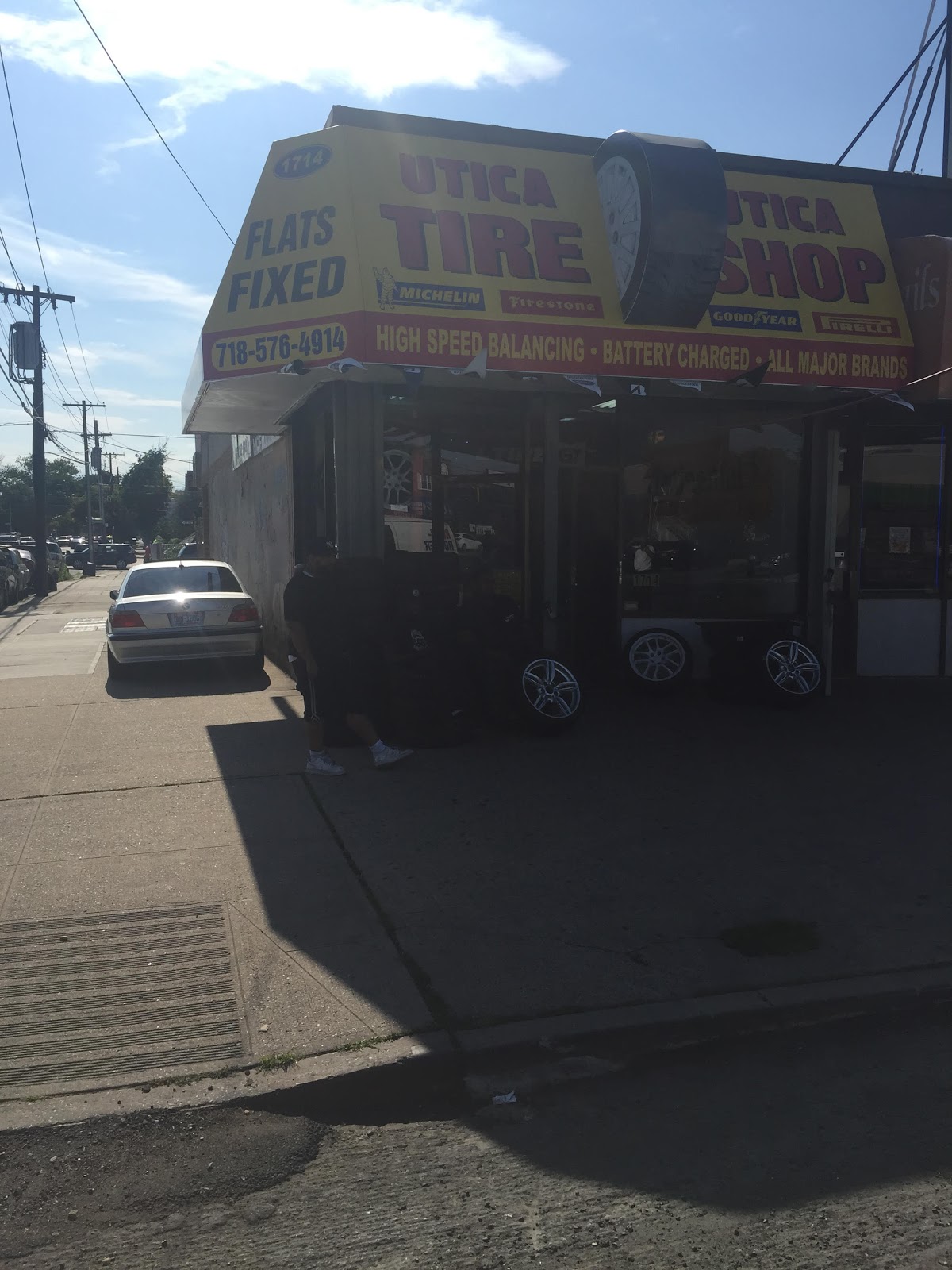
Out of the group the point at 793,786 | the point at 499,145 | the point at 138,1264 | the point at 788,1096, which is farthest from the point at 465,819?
the point at 499,145

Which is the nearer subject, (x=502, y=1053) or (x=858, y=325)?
(x=502, y=1053)

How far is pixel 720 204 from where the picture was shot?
27.4ft

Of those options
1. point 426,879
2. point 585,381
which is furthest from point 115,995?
point 585,381

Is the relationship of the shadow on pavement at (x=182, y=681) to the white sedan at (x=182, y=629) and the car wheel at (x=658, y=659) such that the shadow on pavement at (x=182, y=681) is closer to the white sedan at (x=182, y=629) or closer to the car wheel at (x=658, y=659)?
the white sedan at (x=182, y=629)

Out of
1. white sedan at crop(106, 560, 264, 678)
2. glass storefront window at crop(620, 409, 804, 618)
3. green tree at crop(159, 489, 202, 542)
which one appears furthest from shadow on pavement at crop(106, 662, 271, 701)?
green tree at crop(159, 489, 202, 542)

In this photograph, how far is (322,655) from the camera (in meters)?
7.52

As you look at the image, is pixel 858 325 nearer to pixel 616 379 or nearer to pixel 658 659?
pixel 616 379

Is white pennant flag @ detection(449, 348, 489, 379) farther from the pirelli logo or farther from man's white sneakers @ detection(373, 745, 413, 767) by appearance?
the pirelli logo

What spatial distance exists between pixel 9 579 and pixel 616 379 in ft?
88.8

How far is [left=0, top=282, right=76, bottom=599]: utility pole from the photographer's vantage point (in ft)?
120

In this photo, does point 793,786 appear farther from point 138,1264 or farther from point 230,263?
point 230,263

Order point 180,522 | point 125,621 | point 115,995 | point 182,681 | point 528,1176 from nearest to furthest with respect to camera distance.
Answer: point 528,1176 < point 115,995 < point 125,621 < point 182,681 < point 180,522

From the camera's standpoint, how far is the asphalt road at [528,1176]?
2.82 m

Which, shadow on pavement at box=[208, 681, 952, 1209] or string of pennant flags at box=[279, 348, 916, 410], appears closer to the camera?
shadow on pavement at box=[208, 681, 952, 1209]
